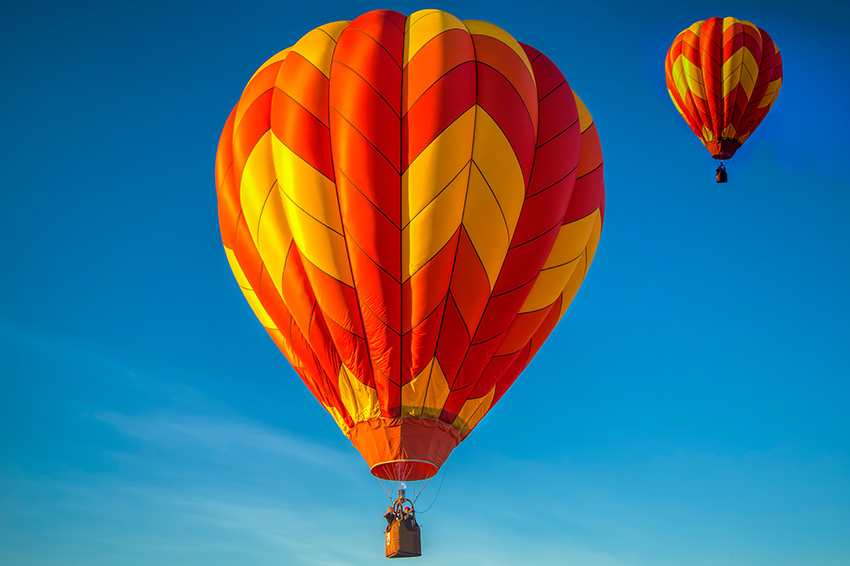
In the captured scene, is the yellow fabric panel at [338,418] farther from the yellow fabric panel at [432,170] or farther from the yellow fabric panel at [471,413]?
the yellow fabric panel at [432,170]

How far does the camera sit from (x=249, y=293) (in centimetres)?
1141

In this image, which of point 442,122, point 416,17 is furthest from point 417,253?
point 416,17

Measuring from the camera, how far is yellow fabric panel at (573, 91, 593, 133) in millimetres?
11453

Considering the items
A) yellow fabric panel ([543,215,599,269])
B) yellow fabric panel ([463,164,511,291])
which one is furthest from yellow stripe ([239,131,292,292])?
yellow fabric panel ([543,215,599,269])

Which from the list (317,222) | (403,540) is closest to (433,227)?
(317,222)

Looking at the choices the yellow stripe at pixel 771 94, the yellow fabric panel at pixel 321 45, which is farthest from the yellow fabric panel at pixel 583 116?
the yellow stripe at pixel 771 94

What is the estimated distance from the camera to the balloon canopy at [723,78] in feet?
62.8

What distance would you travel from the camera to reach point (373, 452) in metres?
10.0

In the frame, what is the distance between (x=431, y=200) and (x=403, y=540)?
337 cm

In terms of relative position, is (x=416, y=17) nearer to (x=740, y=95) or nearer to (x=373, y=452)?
(x=373, y=452)

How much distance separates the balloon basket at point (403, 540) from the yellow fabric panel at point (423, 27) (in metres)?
4.69

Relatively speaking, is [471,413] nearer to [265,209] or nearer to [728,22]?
[265,209]

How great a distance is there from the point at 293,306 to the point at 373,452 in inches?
67.5

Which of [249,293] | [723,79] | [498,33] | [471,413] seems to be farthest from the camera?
[723,79]
